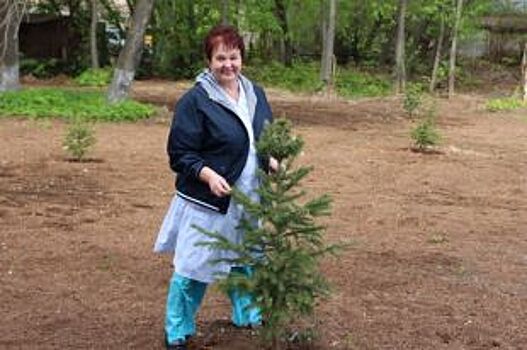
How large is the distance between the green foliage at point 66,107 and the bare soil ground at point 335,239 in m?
2.10

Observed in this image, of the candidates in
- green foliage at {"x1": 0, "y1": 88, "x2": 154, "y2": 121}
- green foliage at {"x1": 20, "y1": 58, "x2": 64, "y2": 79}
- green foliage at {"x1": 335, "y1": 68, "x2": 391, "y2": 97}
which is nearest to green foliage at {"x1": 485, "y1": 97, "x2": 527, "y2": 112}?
green foliage at {"x1": 335, "y1": 68, "x2": 391, "y2": 97}

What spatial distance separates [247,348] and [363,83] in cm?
2297

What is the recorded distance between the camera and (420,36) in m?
31.0

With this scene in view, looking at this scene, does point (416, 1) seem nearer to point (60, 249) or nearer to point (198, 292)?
point (60, 249)

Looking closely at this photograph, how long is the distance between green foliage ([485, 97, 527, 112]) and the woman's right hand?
1819 centimetres

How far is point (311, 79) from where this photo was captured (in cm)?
2789

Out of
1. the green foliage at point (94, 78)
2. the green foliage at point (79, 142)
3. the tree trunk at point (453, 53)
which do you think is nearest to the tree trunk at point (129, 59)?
the green foliage at point (79, 142)

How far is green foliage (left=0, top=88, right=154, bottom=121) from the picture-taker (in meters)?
16.9

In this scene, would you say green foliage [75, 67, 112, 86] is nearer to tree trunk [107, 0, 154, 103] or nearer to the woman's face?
tree trunk [107, 0, 154, 103]

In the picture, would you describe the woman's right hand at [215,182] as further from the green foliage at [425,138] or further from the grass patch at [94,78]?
the grass patch at [94,78]

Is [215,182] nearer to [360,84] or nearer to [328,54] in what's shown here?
[328,54]

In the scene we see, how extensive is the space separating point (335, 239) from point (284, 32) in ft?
77.6

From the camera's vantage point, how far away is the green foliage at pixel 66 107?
1686cm

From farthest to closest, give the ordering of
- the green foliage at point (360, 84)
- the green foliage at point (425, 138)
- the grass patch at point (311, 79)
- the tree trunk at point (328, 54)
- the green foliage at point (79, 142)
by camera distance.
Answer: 1. the grass patch at point (311, 79)
2. the green foliage at point (360, 84)
3. the tree trunk at point (328, 54)
4. the green foliage at point (425, 138)
5. the green foliage at point (79, 142)
